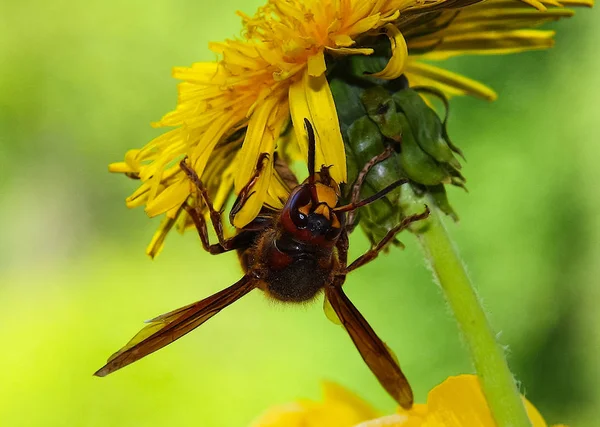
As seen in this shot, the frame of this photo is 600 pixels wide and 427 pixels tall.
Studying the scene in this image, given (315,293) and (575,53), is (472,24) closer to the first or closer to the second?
(315,293)

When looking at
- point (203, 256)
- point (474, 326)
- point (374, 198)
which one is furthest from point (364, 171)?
point (203, 256)

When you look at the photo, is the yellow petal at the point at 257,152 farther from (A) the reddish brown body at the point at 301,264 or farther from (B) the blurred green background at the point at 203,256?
(B) the blurred green background at the point at 203,256

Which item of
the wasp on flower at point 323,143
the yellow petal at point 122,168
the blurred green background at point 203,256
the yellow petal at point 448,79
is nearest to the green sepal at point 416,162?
the wasp on flower at point 323,143

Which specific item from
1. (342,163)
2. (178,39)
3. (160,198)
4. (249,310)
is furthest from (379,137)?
(178,39)

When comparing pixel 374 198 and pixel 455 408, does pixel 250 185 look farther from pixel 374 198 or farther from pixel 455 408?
pixel 455 408

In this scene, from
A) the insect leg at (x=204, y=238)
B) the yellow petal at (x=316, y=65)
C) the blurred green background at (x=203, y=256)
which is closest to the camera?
the yellow petal at (x=316, y=65)

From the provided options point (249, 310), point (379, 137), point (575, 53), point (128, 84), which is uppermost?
point (128, 84)

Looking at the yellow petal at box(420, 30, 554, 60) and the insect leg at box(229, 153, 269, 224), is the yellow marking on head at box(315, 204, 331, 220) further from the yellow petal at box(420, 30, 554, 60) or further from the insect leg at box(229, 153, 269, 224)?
the yellow petal at box(420, 30, 554, 60)
